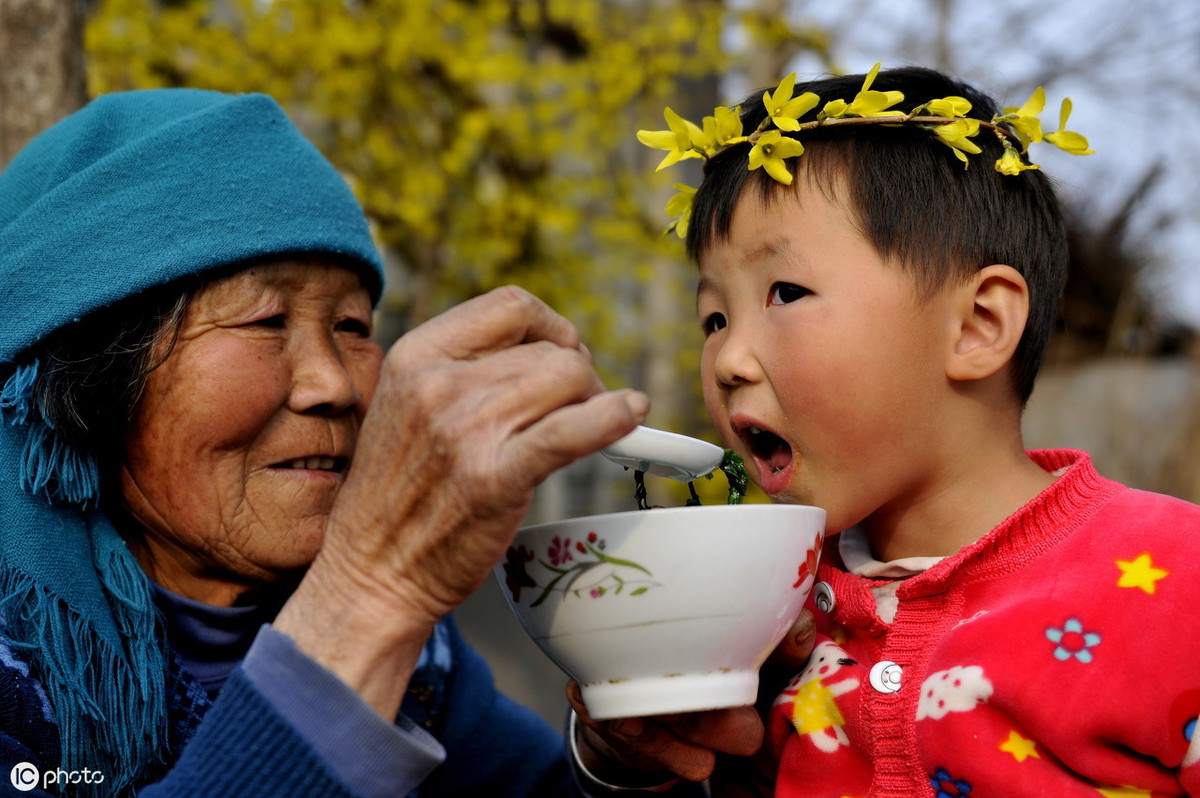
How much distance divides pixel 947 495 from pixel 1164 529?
1.08 feet

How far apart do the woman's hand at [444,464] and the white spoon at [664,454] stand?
112mm

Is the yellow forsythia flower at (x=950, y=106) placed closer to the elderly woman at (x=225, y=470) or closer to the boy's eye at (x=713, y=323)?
the boy's eye at (x=713, y=323)

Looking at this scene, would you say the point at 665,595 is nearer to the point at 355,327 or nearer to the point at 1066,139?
the point at 355,327

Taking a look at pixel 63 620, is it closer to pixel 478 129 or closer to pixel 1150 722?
pixel 1150 722

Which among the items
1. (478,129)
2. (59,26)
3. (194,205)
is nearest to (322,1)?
(478,129)

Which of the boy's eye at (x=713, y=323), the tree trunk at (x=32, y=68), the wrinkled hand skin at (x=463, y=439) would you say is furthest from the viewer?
the tree trunk at (x=32, y=68)

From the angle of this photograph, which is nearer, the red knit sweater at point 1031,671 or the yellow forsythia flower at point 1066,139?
the red knit sweater at point 1031,671

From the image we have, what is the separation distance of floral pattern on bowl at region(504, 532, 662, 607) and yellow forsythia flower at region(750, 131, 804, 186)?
71 cm

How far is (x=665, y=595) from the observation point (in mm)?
1323

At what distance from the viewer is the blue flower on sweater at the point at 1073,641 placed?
4.66ft

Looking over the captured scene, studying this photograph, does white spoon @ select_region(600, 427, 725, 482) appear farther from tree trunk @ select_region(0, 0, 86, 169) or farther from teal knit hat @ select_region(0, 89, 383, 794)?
tree trunk @ select_region(0, 0, 86, 169)

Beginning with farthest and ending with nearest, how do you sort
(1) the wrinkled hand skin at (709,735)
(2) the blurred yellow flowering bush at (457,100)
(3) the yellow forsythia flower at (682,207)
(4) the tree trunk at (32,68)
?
1. (2) the blurred yellow flowering bush at (457,100)
2. (4) the tree trunk at (32,68)
3. (3) the yellow forsythia flower at (682,207)
4. (1) the wrinkled hand skin at (709,735)

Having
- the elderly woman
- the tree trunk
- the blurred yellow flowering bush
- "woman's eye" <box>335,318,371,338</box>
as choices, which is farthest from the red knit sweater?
the blurred yellow flowering bush

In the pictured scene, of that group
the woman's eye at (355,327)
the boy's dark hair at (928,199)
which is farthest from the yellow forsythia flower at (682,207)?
the woman's eye at (355,327)
